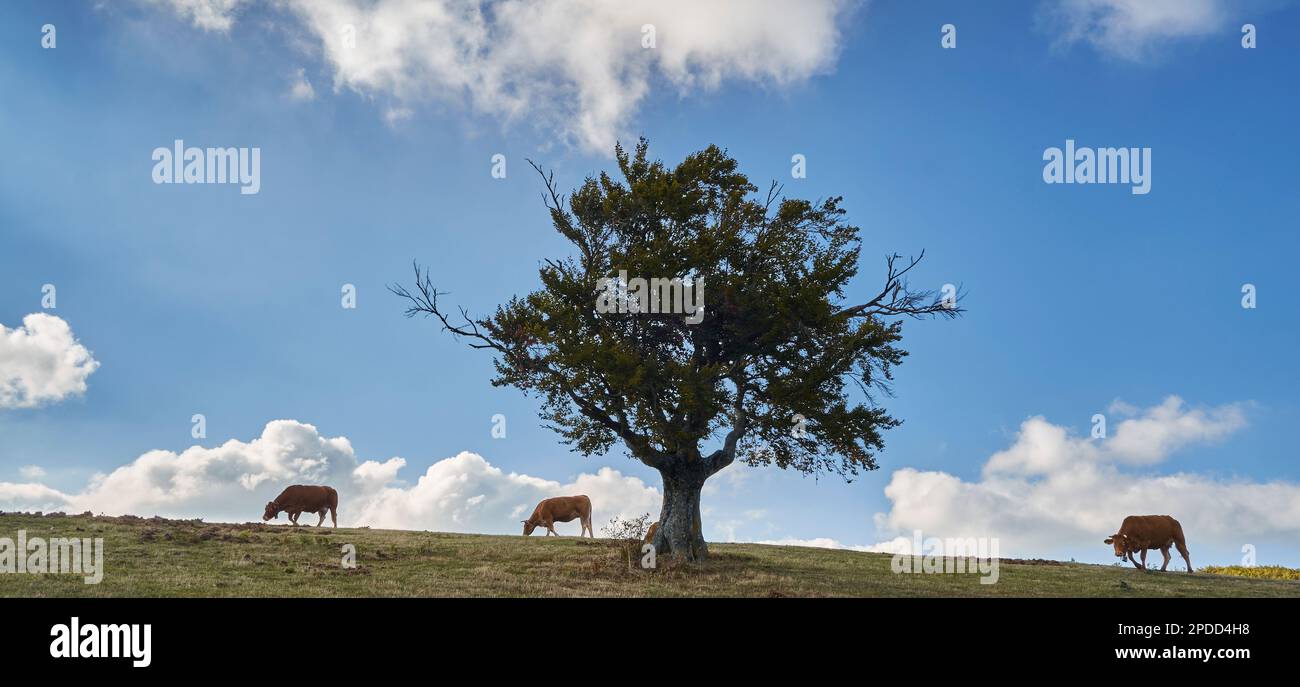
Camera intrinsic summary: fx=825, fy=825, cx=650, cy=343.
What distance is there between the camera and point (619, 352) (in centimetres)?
2516

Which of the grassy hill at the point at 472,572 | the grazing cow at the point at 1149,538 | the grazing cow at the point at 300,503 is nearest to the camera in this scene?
the grassy hill at the point at 472,572

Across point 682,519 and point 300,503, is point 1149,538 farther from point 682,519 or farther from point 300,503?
point 300,503

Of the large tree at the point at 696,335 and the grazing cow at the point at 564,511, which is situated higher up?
the large tree at the point at 696,335

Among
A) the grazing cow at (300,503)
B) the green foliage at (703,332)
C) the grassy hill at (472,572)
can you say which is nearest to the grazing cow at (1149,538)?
the grassy hill at (472,572)

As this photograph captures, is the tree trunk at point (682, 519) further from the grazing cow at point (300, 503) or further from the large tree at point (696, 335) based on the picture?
the grazing cow at point (300, 503)

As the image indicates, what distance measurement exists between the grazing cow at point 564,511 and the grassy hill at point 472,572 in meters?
5.77

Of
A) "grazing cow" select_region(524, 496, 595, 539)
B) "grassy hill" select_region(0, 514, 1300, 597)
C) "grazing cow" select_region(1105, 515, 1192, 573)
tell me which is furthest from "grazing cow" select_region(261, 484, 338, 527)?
"grazing cow" select_region(1105, 515, 1192, 573)

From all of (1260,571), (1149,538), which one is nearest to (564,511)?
(1149,538)

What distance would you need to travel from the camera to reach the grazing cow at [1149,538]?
111ft

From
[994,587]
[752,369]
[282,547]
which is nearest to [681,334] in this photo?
[752,369]

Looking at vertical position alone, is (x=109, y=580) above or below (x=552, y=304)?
below

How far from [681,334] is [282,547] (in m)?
16.2
